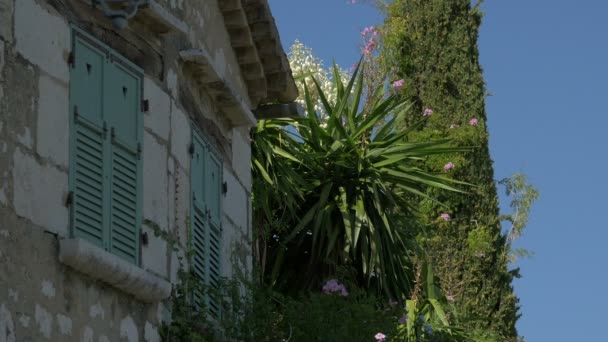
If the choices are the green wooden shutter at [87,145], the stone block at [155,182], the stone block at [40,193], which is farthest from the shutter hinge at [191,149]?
the stone block at [40,193]

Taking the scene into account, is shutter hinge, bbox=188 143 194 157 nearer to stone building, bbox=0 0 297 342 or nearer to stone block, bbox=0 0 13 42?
stone building, bbox=0 0 297 342

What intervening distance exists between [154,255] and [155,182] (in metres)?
0.46

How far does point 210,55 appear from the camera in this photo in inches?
409

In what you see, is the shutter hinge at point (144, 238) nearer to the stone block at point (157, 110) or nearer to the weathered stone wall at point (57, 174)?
the weathered stone wall at point (57, 174)

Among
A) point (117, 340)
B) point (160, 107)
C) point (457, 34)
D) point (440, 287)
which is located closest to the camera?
point (117, 340)

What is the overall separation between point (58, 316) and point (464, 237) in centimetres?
1018

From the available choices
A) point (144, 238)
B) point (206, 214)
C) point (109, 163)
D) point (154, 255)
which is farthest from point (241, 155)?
point (109, 163)

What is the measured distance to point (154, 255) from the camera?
859 centimetres

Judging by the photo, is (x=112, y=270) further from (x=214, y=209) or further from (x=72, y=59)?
(x=214, y=209)

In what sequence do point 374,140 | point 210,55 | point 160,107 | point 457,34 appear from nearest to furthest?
point 160,107, point 210,55, point 374,140, point 457,34

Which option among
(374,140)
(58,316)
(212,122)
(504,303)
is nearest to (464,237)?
(504,303)

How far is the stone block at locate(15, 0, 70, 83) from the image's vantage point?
24.0 ft

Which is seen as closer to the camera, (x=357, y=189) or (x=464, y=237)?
(x=357, y=189)

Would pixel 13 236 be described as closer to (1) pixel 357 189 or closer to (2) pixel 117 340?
(2) pixel 117 340
